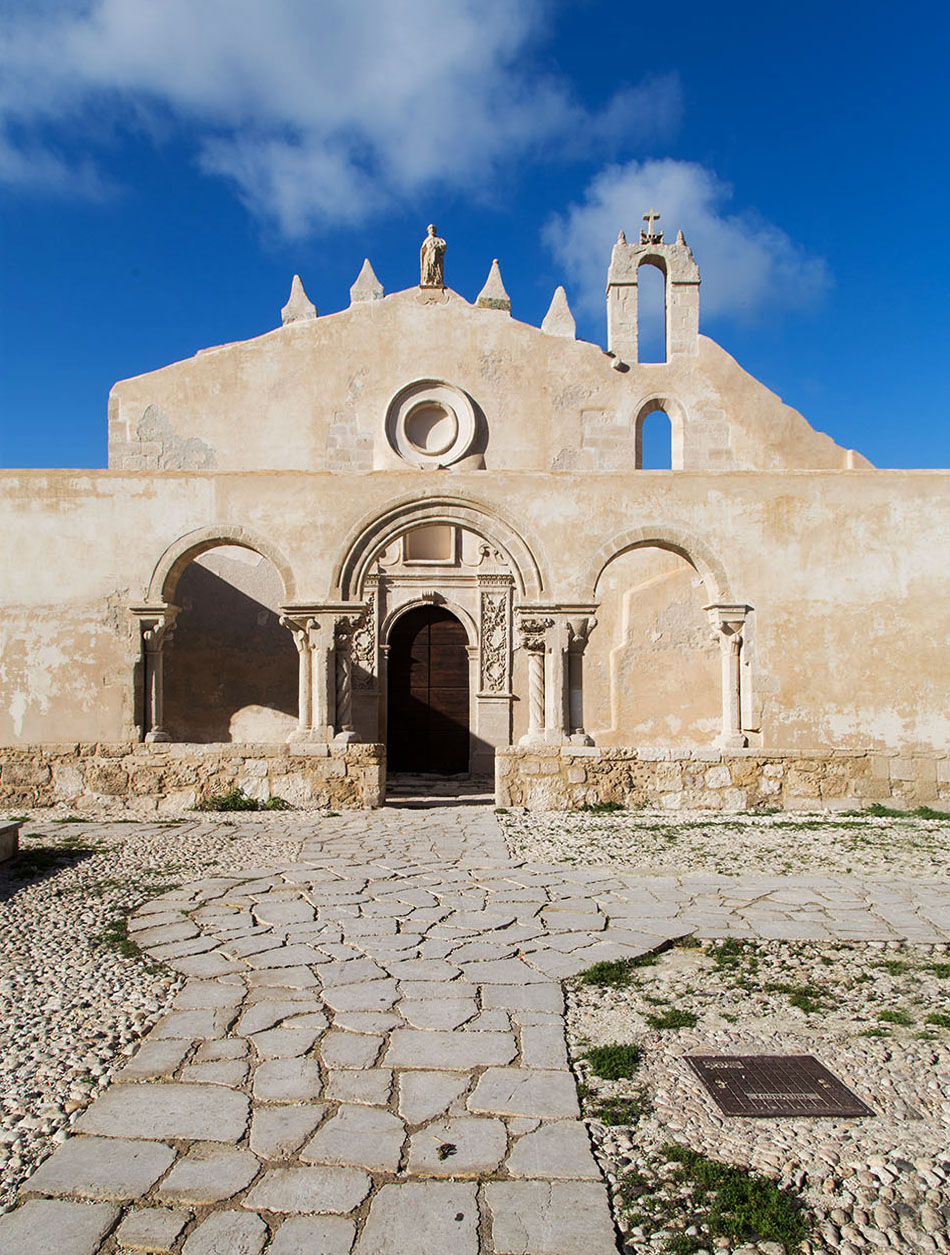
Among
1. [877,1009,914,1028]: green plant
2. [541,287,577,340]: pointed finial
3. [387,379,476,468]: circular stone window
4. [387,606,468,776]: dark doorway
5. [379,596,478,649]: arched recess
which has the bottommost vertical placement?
[877,1009,914,1028]: green plant

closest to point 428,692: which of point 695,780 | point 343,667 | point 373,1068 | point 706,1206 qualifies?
point 343,667

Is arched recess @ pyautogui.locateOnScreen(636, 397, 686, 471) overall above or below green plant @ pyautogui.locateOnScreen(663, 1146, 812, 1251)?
above

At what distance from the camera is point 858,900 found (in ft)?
19.1

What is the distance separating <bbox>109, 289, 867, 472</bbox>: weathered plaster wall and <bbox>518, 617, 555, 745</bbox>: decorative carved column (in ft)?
18.1

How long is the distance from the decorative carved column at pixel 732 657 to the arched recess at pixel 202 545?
486cm

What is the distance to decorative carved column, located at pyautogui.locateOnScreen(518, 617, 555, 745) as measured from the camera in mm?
10797

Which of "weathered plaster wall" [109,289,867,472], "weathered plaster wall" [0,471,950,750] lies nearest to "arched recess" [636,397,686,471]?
"weathered plaster wall" [109,289,867,472]

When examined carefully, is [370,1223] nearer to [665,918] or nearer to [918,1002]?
[918,1002]

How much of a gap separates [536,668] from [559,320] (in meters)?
7.84

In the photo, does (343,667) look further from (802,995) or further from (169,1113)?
(169,1113)

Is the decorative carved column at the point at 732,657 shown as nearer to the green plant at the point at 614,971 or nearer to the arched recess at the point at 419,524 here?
the arched recess at the point at 419,524

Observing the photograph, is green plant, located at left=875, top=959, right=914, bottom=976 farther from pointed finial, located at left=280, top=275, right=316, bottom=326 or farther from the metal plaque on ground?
pointed finial, located at left=280, top=275, right=316, bottom=326

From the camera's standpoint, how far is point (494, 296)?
16.3 meters

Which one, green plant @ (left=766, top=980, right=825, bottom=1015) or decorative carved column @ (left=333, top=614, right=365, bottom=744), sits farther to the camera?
decorative carved column @ (left=333, top=614, right=365, bottom=744)
